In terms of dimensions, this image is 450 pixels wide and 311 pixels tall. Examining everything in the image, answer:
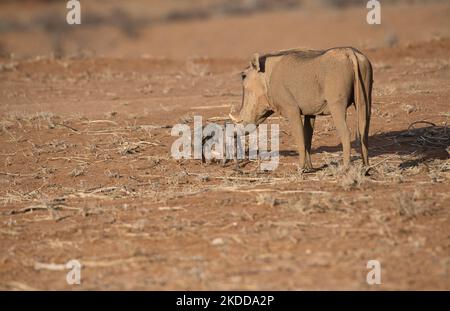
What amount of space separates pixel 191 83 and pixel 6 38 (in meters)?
20.7

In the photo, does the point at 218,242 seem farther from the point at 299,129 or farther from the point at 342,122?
the point at 299,129

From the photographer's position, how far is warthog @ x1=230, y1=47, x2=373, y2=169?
873 centimetres

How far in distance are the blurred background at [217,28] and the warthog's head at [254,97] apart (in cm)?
1026

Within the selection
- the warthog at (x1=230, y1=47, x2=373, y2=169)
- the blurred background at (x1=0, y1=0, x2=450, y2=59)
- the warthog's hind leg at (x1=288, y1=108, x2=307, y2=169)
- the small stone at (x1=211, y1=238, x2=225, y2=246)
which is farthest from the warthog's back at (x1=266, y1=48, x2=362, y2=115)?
the blurred background at (x1=0, y1=0, x2=450, y2=59)

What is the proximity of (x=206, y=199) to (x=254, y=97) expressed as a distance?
2103mm

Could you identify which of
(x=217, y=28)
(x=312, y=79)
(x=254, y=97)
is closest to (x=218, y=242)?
(x=312, y=79)

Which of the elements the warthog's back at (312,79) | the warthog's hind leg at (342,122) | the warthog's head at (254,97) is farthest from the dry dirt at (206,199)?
the warthog's back at (312,79)

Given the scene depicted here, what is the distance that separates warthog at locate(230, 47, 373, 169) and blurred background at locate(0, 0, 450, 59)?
33.9ft

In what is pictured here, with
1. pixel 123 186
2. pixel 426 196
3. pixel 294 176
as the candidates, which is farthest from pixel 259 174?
pixel 426 196

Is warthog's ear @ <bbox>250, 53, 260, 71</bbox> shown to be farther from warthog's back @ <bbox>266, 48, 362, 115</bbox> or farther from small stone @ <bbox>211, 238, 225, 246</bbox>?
small stone @ <bbox>211, 238, 225, 246</bbox>

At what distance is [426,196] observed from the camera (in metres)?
7.85

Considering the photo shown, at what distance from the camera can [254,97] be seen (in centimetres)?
984

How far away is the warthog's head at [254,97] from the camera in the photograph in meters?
9.72

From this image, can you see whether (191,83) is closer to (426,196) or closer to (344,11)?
(426,196)
